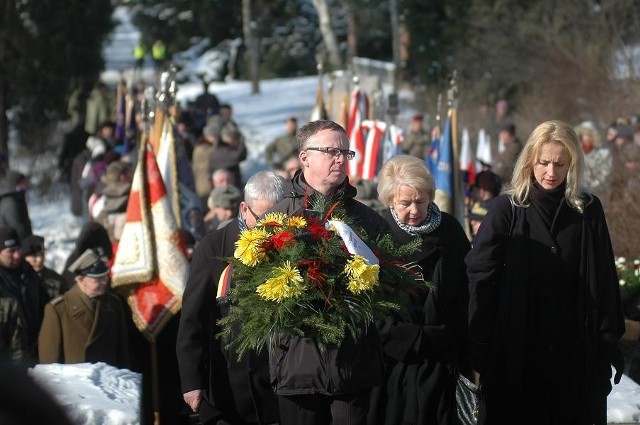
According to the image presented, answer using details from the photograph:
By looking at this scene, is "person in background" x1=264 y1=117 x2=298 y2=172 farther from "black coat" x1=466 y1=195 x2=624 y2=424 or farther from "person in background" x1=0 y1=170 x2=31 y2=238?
"black coat" x1=466 y1=195 x2=624 y2=424

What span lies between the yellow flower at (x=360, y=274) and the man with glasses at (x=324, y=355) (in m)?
0.28

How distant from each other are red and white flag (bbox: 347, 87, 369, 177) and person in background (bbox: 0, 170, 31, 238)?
13.3 feet

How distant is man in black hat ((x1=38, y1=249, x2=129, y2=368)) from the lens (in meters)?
8.41

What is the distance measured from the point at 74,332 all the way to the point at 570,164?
11.7 ft

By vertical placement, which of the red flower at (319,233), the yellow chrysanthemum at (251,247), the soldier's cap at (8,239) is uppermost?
the red flower at (319,233)

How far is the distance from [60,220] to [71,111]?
204 inches

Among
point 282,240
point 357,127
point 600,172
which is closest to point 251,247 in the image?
point 282,240

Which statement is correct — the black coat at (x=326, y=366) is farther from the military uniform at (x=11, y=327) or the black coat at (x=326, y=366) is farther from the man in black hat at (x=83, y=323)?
the man in black hat at (x=83, y=323)

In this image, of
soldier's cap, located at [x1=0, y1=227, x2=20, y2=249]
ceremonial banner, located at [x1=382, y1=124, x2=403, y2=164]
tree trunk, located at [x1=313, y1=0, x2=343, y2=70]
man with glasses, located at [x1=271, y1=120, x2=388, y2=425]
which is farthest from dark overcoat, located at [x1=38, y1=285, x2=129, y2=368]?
tree trunk, located at [x1=313, y1=0, x2=343, y2=70]

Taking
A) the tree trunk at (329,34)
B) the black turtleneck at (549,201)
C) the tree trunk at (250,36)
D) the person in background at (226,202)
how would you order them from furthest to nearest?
the tree trunk at (329,34), the tree trunk at (250,36), the person in background at (226,202), the black turtleneck at (549,201)

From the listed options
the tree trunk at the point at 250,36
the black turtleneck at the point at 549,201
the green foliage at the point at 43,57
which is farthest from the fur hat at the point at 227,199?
the tree trunk at the point at 250,36

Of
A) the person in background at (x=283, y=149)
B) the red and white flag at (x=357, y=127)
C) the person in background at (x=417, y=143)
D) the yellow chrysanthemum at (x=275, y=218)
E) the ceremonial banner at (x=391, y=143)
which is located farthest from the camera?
the person in background at (x=283, y=149)

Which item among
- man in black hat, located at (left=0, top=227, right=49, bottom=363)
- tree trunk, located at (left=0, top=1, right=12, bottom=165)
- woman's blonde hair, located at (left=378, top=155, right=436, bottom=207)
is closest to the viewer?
woman's blonde hair, located at (left=378, top=155, right=436, bottom=207)

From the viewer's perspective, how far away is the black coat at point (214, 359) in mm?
6137
